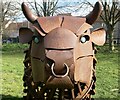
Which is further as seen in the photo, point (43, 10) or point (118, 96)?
point (43, 10)

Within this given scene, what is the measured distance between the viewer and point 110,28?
18906mm

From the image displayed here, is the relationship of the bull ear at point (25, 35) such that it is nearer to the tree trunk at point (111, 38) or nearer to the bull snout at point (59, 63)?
the bull snout at point (59, 63)

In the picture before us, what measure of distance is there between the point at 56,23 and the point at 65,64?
21.5 inches

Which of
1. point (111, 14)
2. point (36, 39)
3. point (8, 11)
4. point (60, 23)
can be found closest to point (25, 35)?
point (36, 39)

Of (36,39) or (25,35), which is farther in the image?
(25,35)

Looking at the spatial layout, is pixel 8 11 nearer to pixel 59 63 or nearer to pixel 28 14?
pixel 28 14

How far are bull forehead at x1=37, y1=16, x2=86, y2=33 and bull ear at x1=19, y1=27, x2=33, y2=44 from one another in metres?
0.36

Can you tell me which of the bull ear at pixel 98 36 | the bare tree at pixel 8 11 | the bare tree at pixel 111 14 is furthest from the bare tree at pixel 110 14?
the bull ear at pixel 98 36

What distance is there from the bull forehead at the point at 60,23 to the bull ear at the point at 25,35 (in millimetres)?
356

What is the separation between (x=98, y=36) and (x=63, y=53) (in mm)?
839

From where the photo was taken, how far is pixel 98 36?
140 inches

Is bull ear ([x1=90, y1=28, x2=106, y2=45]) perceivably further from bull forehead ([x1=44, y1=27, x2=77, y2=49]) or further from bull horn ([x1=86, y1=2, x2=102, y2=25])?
bull forehead ([x1=44, y1=27, x2=77, y2=49])

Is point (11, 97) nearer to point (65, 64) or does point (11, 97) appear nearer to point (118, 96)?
point (118, 96)

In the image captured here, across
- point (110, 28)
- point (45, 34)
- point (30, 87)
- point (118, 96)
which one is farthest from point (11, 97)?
point (110, 28)
